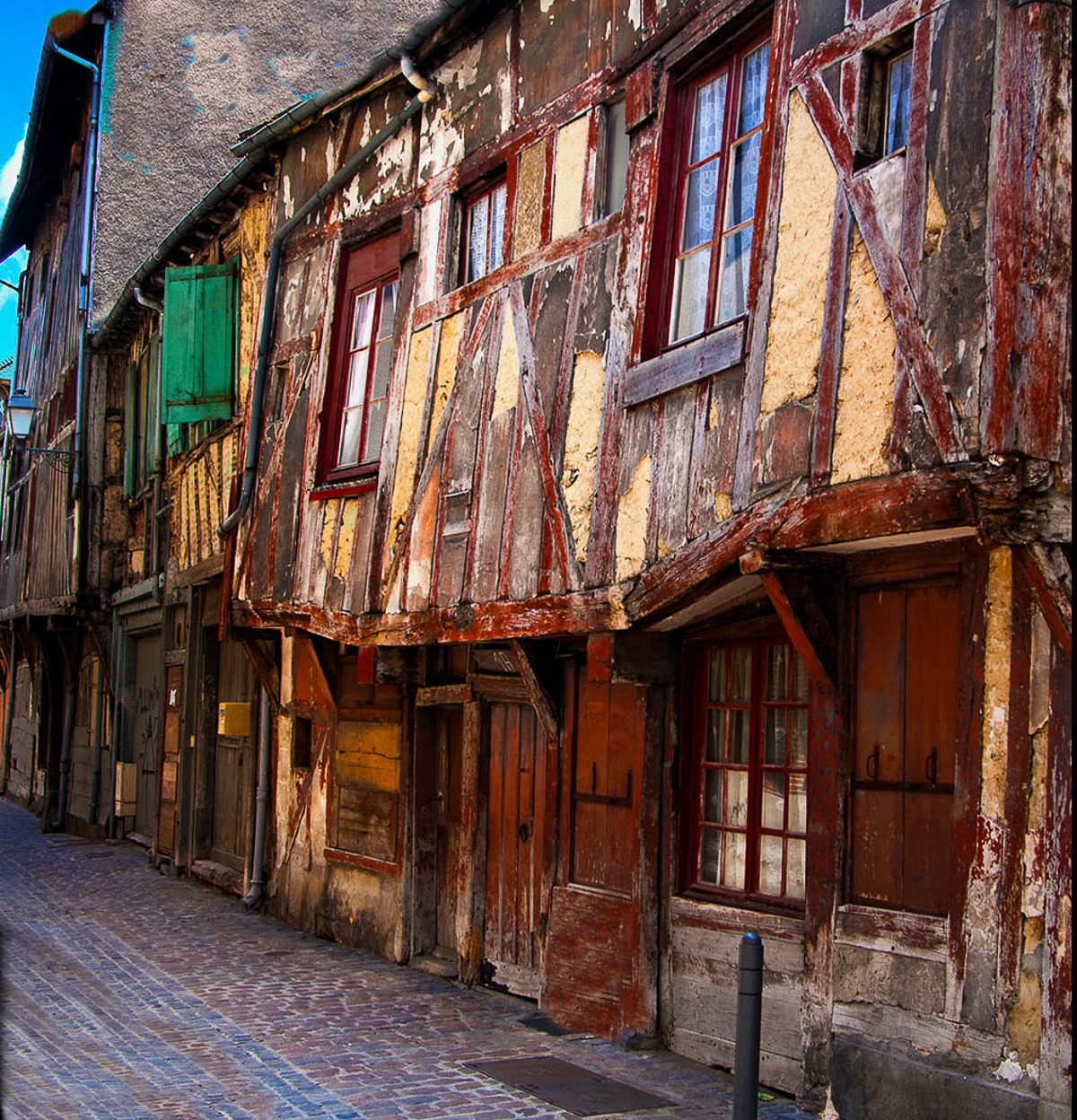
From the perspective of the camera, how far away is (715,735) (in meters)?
6.80

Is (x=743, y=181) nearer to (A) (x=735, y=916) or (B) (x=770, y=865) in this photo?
(B) (x=770, y=865)

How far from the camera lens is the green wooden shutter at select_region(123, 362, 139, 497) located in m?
16.6

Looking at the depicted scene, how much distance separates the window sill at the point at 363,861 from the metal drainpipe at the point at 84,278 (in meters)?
8.27

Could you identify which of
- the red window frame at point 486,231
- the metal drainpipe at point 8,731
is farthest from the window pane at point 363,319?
the metal drainpipe at point 8,731

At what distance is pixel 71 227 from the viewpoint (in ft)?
62.4

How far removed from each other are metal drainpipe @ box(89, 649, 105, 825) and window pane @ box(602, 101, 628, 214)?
12.1m

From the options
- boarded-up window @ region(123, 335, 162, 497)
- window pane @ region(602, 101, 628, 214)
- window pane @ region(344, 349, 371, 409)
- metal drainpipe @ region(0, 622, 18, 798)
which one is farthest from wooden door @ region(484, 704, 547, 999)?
metal drainpipe @ region(0, 622, 18, 798)

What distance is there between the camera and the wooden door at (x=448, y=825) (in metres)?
8.96

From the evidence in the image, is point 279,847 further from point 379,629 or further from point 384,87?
point 384,87

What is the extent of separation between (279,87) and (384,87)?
9.47 m

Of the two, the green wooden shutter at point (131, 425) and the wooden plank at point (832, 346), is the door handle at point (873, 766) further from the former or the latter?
the green wooden shutter at point (131, 425)

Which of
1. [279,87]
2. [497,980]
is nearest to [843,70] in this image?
[497,980]

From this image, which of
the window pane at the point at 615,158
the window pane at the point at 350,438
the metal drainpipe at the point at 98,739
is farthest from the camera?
the metal drainpipe at the point at 98,739

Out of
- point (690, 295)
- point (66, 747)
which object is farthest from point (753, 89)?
point (66, 747)
